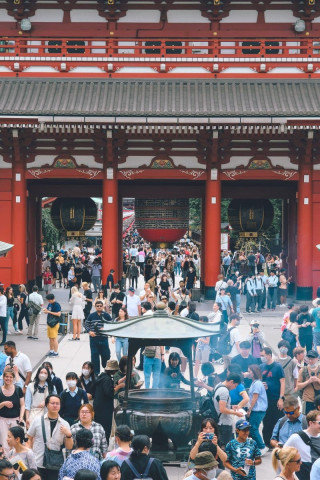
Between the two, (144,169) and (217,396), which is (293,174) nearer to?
(144,169)

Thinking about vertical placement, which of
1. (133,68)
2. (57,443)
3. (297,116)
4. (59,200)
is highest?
(133,68)

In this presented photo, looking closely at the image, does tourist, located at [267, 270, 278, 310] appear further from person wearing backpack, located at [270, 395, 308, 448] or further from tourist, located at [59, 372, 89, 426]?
person wearing backpack, located at [270, 395, 308, 448]

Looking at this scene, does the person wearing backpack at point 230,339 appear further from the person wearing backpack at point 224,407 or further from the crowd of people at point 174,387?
the person wearing backpack at point 224,407

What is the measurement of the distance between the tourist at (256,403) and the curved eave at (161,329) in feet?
3.11

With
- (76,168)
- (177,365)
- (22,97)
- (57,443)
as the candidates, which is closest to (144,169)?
(76,168)

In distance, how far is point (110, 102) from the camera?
1088 inches

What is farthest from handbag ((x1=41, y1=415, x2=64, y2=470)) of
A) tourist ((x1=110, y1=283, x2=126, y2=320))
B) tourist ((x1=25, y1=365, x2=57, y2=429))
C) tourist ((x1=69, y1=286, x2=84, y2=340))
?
tourist ((x1=69, y1=286, x2=84, y2=340))

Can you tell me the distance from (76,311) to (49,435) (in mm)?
11204

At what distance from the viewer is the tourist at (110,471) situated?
816 cm

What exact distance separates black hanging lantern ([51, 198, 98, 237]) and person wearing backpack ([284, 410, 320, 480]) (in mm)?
20908

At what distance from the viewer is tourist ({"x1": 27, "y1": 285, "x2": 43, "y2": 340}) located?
70.2 feet

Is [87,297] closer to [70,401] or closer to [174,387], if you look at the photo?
[174,387]

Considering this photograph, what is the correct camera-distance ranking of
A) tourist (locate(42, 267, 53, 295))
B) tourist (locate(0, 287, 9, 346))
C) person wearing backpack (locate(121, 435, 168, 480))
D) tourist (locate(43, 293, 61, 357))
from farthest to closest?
tourist (locate(42, 267, 53, 295)), tourist (locate(0, 287, 9, 346)), tourist (locate(43, 293, 61, 357)), person wearing backpack (locate(121, 435, 168, 480))

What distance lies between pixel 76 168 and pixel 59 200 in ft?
5.96
